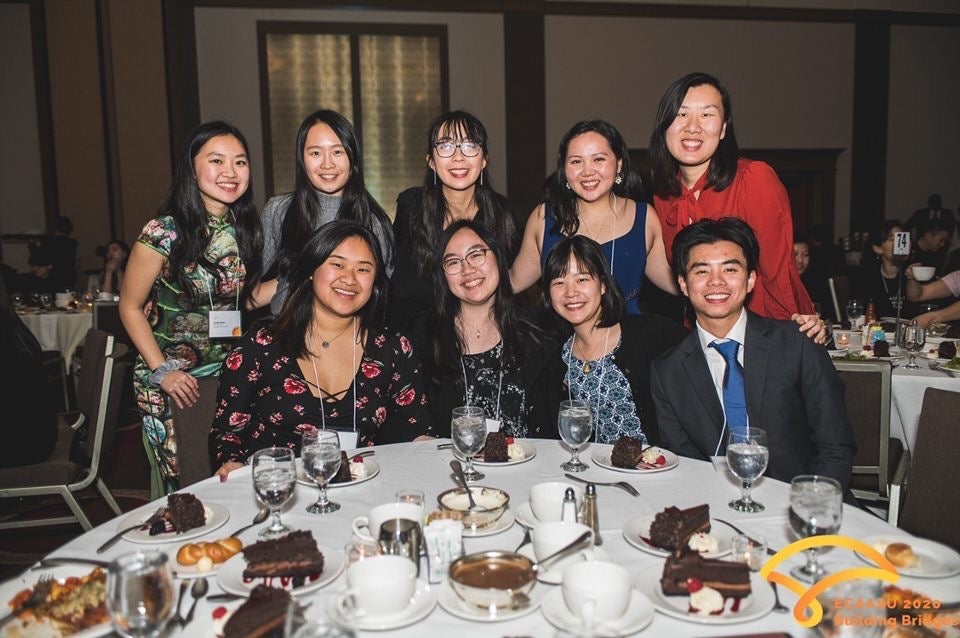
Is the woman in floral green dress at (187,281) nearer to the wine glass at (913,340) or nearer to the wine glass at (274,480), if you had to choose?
the wine glass at (274,480)

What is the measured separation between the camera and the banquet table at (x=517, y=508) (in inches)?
44.6

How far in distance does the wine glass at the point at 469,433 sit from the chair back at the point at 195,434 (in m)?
1.05

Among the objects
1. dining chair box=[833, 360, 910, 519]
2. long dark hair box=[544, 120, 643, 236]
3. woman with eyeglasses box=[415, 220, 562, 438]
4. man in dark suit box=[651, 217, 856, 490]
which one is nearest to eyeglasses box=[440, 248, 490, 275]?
woman with eyeglasses box=[415, 220, 562, 438]

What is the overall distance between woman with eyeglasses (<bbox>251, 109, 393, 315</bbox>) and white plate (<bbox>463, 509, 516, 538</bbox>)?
1.67m

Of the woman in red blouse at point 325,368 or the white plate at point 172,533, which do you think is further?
the woman in red blouse at point 325,368

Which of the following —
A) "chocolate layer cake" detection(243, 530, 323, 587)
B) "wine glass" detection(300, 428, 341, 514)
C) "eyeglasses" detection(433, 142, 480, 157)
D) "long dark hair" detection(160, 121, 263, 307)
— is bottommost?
"chocolate layer cake" detection(243, 530, 323, 587)

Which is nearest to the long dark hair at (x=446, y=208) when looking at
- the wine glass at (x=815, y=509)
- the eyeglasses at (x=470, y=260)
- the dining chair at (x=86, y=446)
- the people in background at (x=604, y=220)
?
the people in background at (x=604, y=220)

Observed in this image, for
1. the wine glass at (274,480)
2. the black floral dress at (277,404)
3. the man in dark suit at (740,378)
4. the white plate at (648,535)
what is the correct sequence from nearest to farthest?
1. the white plate at (648,535)
2. the wine glass at (274,480)
3. the man in dark suit at (740,378)
4. the black floral dress at (277,404)

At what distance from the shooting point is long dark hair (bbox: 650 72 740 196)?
108 inches

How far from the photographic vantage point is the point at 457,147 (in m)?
3.02

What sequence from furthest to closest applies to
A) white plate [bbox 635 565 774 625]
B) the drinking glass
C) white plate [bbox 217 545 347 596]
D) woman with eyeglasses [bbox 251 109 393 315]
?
woman with eyeglasses [bbox 251 109 393 315]
white plate [bbox 217 545 347 596]
white plate [bbox 635 565 774 625]
the drinking glass

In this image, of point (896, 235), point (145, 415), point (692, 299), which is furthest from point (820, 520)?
point (896, 235)

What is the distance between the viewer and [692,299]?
7.53 feet

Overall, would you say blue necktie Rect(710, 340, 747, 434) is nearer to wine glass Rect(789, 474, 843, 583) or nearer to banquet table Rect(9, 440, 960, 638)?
banquet table Rect(9, 440, 960, 638)
